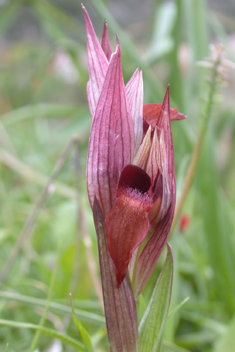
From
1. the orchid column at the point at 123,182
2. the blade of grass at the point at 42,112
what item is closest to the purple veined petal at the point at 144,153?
the orchid column at the point at 123,182

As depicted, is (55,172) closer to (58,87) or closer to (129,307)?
(129,307)

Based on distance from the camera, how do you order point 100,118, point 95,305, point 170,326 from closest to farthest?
point 100,118 → point 170,326 → point 95,305

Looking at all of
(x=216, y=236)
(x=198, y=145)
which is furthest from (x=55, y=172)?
(x=216, y=236)

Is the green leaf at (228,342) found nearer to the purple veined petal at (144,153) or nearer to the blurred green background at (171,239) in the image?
the blurred green background at (171,239)

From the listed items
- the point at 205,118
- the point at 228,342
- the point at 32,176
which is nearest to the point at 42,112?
the point at 32,176

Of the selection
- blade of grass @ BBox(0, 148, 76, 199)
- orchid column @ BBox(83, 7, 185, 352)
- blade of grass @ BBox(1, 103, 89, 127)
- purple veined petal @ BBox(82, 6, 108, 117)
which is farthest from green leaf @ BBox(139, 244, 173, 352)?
blade of grass @ BBox(1, 103, 89, 127)

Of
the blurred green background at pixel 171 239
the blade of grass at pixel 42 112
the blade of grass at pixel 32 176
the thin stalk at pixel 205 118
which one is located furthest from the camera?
the blade of grass at pixel 42 112

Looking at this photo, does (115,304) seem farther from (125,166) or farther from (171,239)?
(171,239)
